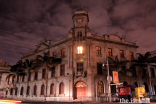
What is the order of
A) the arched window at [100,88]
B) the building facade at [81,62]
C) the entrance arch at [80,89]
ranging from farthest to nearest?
1. the arched window at [100,88]
2. the building facade at [81,62]
3. the entrance arch at [80,89]

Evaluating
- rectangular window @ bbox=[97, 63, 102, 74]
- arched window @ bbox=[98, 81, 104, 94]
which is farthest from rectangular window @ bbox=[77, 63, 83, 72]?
arched window @ bbox=[98, 81, 104, 94]

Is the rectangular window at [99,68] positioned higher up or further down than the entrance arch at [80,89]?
higher up

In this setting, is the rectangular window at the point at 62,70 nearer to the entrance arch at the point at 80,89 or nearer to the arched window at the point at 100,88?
the entrance arch at the point at 80,89

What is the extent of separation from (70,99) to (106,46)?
1423cm

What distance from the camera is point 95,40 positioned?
109 ft

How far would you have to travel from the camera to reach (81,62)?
31562 mm

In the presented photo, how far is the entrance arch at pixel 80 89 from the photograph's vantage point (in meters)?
30.1


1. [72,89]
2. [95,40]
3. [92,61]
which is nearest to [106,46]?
[95,40]

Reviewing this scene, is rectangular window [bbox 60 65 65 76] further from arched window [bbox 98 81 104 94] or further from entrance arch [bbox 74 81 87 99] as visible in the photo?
arched window [bbox 98 81 104 94]

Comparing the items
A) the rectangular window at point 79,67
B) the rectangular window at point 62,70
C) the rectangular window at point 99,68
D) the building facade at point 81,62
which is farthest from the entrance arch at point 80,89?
the rectangular window at point 62,70

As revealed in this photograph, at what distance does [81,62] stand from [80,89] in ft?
18.4

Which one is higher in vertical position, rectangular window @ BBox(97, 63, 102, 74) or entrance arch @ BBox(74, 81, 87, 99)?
rectangular window @ BBox(97, 63, 102, 74)

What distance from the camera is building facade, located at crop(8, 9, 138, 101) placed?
3022cm

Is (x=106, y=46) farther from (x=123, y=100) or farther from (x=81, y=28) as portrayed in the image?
(x=123, y=100)
